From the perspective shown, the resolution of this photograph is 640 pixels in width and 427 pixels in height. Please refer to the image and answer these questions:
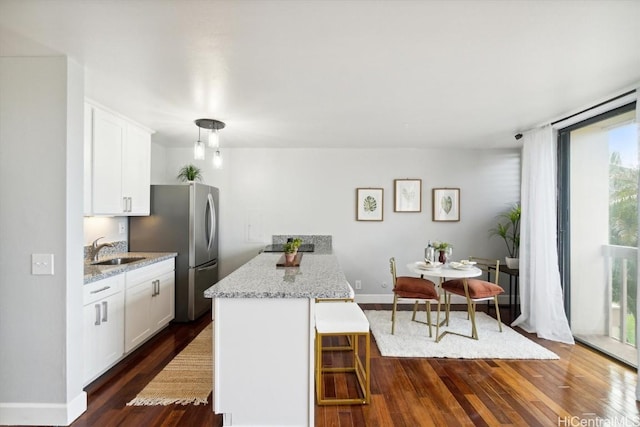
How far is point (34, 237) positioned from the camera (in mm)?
1943

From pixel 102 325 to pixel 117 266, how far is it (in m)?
0.51

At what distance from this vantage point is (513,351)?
2.96 meters

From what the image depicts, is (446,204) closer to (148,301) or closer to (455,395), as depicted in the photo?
(455,395)

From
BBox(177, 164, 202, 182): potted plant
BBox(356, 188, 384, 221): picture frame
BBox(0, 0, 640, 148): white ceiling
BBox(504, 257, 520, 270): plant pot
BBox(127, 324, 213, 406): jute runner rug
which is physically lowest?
BBox(127, 324, 213, 406): jute runner rug

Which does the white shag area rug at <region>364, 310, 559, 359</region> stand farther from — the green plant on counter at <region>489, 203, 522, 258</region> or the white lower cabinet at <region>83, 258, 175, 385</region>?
the white lower cabinet at <region>83, 258, 175, 385</region>

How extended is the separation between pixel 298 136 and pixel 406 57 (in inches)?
84.1

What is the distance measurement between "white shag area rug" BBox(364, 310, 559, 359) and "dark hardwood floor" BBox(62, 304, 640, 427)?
110 mm

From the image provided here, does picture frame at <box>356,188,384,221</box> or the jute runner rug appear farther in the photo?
picture frame at <box>356,188,384,221</box>

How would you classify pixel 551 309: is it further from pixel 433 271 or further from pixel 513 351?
pixel 433 271

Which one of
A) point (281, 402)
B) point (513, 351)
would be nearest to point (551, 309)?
point (513, 351)

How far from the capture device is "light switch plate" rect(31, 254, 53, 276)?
193cm

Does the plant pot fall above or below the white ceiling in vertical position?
below

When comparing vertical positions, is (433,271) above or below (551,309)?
above

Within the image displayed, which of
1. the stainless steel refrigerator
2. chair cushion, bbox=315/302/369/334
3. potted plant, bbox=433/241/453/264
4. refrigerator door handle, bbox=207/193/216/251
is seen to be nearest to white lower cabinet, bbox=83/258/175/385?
the stainless steel refrigerator
